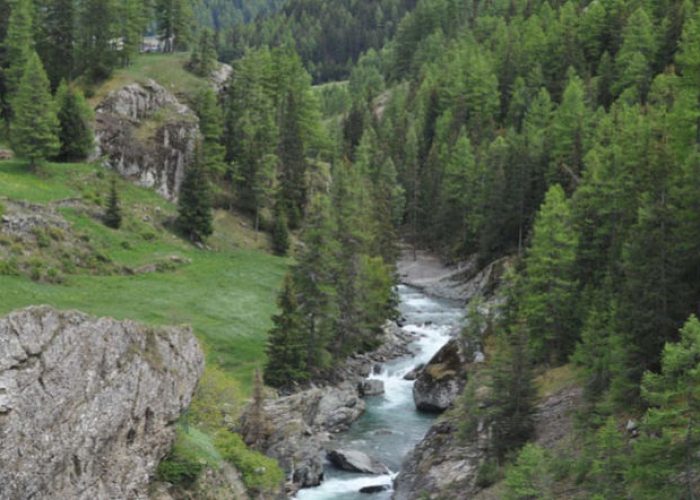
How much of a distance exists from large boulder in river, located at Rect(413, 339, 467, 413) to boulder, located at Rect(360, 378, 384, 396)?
3396 mm

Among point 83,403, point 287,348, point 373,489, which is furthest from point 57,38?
point 83,403

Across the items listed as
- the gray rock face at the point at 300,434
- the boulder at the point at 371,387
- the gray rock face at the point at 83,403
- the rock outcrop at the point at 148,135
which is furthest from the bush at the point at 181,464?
the rock outcrop at the point at 148,135

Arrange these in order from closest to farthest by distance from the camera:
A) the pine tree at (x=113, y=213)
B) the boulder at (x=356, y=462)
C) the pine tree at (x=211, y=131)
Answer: the boulder at (x=356, y=462) → the pine tree at (x=113, y=213) → the pine tree at (x=211, y=131)

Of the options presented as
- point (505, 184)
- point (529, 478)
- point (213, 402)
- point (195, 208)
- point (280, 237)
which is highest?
point (505, 184)

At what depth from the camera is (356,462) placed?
47.4 metres

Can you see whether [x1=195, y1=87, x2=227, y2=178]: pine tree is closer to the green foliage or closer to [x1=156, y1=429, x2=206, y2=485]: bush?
[x1=156, y1=429, x2=206, y2=485]: bush

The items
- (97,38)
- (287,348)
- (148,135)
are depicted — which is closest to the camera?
(287,348)

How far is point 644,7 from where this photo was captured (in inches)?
4811

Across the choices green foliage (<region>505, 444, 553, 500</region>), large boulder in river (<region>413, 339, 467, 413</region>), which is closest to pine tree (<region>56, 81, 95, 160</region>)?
large boulder in river (<region>413, 339, 467, 413</region>)

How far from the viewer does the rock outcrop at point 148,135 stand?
89.0 metres

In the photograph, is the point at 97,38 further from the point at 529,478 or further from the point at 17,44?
the point at 529,478

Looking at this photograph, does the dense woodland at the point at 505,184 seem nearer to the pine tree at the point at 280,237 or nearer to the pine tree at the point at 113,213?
the pine tree at the point at 280,237

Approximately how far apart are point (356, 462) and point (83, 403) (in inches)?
999

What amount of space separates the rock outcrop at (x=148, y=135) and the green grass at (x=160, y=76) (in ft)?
6.21
